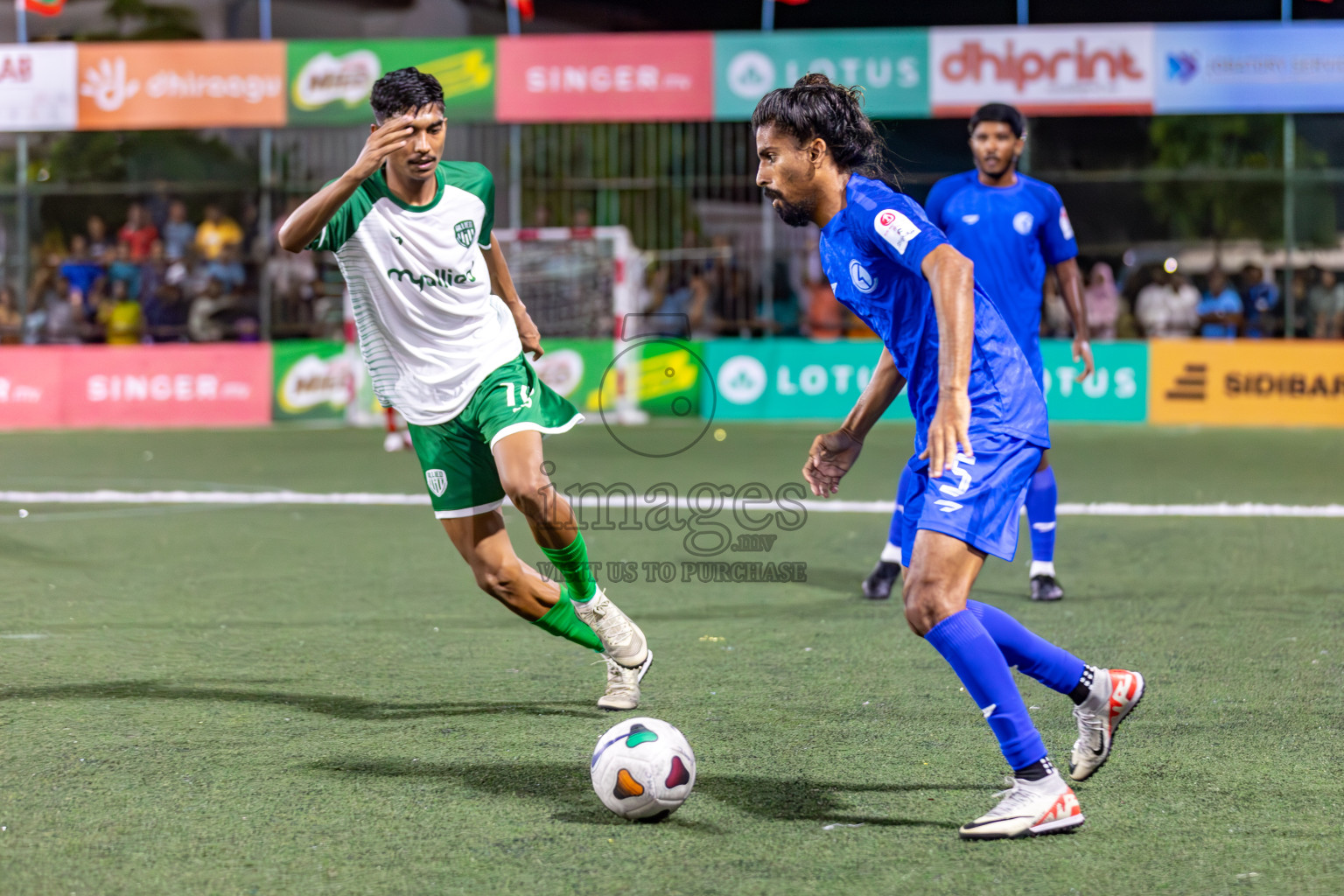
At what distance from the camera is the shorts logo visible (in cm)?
359

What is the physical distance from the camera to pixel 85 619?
20.6 ft

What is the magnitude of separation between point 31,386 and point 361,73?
18.7 ft

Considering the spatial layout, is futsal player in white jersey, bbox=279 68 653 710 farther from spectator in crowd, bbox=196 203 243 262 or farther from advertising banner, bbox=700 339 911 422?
spectator in crowd, bbox=196 203 243 262

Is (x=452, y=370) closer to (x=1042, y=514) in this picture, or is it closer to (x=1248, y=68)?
(x=1042, y=514)

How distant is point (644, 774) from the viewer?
3553 mm

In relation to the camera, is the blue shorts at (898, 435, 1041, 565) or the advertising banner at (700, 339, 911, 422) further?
Answer: the advertising banner at (700, 339, 911, 422)

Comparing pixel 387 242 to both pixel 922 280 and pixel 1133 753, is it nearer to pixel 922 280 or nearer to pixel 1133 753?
pixel 922 280

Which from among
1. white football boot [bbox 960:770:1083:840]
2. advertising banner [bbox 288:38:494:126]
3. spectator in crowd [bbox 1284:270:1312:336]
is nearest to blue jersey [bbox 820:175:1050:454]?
white football boot [bbox 960:770:1083:840]

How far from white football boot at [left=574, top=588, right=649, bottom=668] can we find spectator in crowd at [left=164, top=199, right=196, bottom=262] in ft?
52.5

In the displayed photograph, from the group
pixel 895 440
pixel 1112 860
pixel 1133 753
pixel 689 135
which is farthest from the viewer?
pixel 689 135

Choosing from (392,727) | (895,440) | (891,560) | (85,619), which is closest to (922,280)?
(392,727)

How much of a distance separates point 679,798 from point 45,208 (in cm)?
1976

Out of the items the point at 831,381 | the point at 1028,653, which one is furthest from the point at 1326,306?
the point at 1028,653

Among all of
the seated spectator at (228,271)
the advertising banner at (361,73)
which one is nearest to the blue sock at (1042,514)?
the advertising banner at (361,73)
